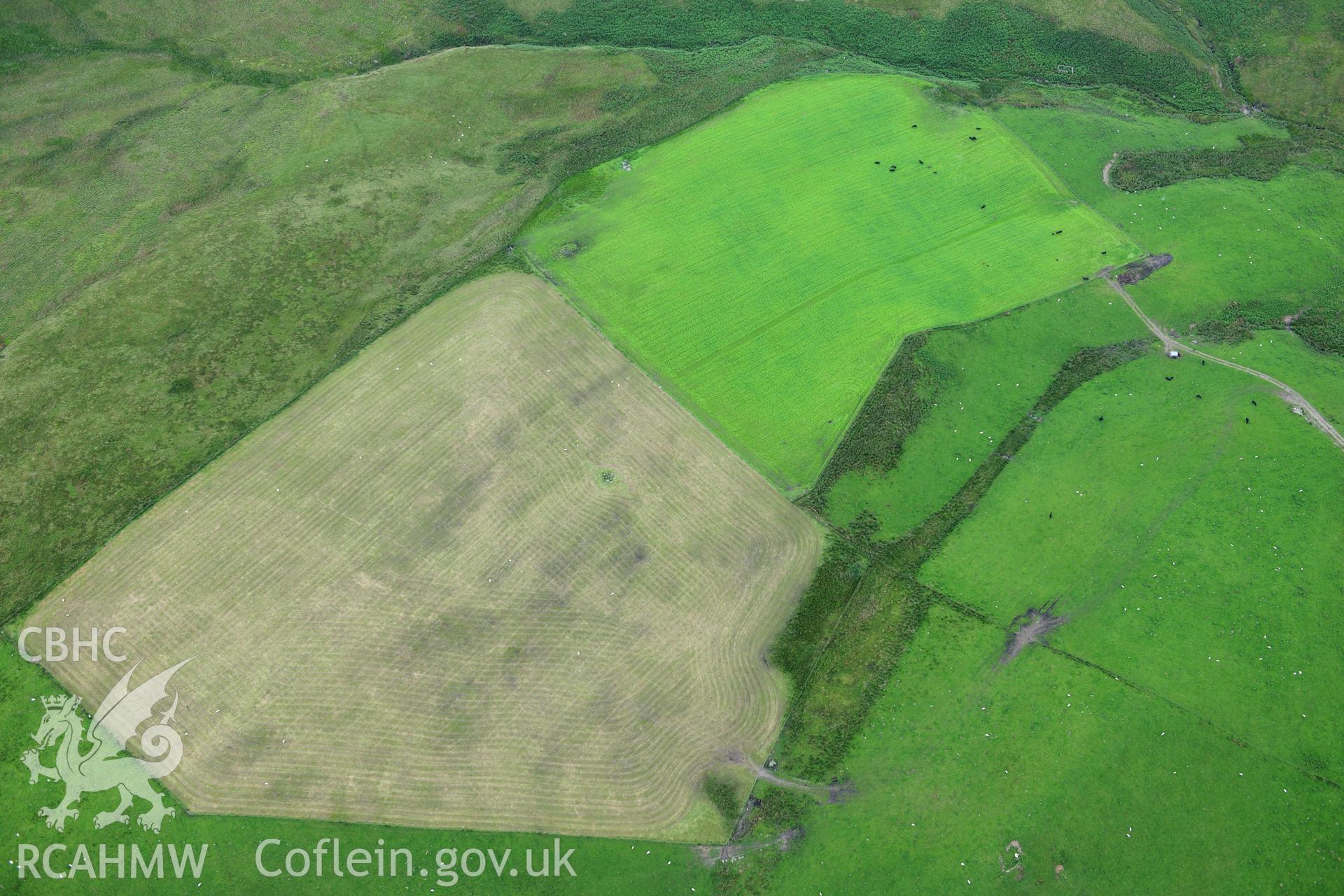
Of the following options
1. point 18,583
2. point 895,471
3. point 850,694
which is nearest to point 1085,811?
point 850,694

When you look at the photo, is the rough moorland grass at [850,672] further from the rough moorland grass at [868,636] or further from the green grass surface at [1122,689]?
the green grass surface at [1122,689]

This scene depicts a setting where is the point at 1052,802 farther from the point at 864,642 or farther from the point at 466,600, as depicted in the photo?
the point at 466,600

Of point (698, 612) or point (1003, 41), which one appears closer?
point (698, 612)

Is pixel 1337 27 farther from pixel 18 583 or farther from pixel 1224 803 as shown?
pixel 18 583

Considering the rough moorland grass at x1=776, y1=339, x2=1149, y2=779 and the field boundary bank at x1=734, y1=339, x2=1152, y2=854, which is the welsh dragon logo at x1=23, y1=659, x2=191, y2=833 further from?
the rough moorland grass at x1=776, y1=339, x2=1149, y2=779

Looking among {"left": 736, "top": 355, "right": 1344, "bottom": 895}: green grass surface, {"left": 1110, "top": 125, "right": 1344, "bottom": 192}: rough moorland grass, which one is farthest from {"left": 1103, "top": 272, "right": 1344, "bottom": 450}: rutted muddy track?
{"left": 1110, "top": 125, "right": 1344, "bottom": 192}: rough moorland grass

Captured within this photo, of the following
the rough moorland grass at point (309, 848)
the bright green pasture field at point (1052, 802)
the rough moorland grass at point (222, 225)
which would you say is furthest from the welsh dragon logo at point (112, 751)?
the bright green pasture field at point (1052, 802)
